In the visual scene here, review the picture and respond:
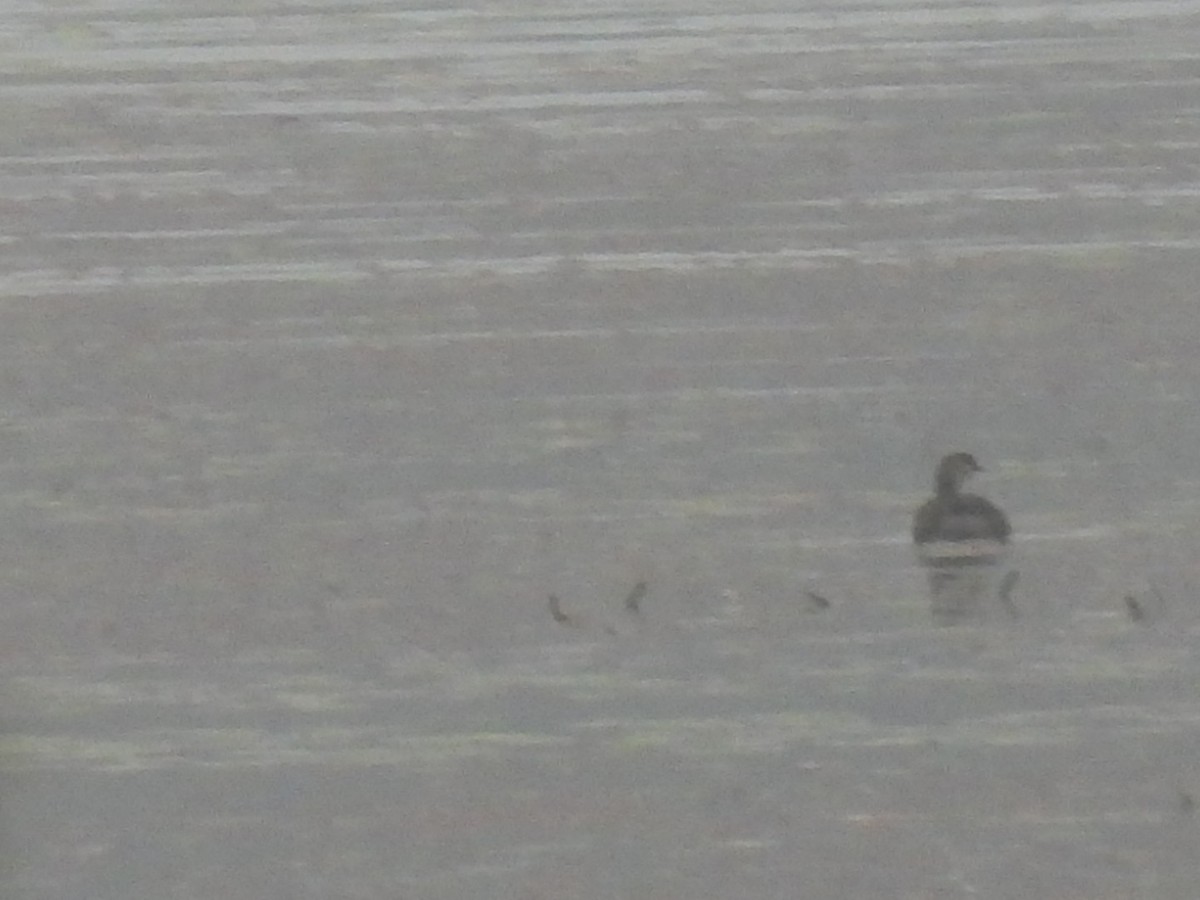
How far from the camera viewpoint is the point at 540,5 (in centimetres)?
301

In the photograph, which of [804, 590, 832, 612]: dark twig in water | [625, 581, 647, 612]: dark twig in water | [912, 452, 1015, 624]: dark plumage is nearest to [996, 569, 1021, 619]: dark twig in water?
[912, 452, 1015, 624]: dark plumage

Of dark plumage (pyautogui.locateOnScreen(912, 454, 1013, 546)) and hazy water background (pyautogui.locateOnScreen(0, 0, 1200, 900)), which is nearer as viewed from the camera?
hazy water background (pyautogui.locateOnScreen(0, 0, 1200, 900))

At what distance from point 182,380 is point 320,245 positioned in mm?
260

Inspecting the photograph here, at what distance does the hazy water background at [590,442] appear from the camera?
180cm

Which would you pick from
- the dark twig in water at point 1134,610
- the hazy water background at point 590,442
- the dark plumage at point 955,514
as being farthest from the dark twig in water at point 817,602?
the dark twig in water at point 1134,610

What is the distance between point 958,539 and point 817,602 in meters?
0.14

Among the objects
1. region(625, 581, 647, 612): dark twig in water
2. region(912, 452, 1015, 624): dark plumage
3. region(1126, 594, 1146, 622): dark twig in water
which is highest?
region(912, 452, 1015, 624): dark plumage

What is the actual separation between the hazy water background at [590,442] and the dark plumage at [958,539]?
24 millimetres

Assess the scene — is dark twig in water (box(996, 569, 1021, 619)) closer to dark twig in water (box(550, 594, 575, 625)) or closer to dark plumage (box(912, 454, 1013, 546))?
dark plumage (box(912, 454, 1013, 546))

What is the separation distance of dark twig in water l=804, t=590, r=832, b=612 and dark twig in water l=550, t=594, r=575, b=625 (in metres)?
0.18

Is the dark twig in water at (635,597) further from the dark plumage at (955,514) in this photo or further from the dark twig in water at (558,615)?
the dark plumage at (955,514)

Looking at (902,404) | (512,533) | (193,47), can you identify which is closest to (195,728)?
(512,533)

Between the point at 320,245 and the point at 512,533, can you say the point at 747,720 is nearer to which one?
Result: the point at 512,533

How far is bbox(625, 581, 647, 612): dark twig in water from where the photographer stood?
2.01 meters
